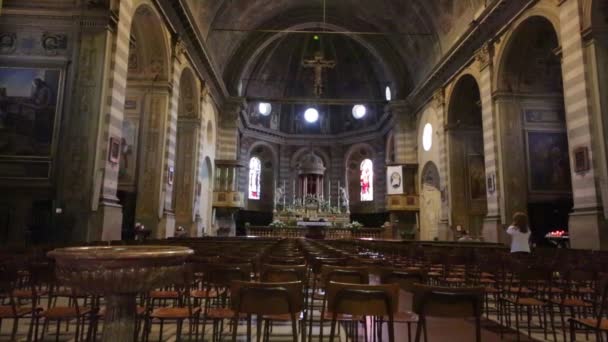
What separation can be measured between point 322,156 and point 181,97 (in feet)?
55.5

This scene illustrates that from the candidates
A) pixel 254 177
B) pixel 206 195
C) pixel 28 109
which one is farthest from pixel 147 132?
pixel 254 177

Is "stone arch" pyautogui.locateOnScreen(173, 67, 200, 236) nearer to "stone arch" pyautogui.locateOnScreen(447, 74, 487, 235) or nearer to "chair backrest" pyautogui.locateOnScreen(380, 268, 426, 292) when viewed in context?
"stone arch" pyautogui.locateOnScreen(447, 74, 487, 235)

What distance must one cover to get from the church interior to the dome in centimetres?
341

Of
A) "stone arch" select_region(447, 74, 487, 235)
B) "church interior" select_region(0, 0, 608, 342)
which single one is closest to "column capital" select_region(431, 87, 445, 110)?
"church interior" select_region(0, 0, 608, 342)

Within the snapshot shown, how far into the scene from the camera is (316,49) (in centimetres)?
3134

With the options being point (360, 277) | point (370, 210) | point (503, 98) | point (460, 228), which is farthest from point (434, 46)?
point (360, 277)

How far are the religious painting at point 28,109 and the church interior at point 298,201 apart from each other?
48 millimetres

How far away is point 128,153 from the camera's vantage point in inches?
586

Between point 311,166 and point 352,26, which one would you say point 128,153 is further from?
point 311,166

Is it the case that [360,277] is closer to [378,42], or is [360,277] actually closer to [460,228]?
[460,228]

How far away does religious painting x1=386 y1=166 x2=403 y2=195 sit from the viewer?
79.9ft

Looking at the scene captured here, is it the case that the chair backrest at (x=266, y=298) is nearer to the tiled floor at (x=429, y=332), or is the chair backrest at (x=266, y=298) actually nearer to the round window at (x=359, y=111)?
the tiled floor at (x=429, y=332)

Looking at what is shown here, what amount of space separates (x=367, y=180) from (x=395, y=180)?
8.80 metres

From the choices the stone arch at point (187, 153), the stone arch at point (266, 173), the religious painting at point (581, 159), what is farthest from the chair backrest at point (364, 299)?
the stone arch at point (266, 173)
